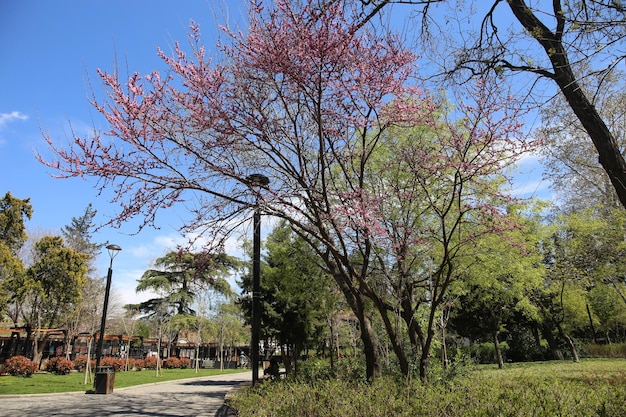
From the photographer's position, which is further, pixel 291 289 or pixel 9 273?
pixel 9 273

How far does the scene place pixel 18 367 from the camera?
1812cm

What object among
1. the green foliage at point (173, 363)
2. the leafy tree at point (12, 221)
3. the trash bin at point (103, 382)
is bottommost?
the green foliage at point (173, 363)

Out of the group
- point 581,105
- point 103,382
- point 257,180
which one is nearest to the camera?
point 581,105

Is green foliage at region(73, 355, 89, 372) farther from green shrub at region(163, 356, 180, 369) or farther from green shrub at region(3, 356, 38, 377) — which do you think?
green shrub at region(163, 356, 180, 369)

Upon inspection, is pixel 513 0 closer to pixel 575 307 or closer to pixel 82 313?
pixel 575 307

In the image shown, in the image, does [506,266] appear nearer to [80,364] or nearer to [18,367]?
[18,367]

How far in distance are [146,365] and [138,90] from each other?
99.4 feet

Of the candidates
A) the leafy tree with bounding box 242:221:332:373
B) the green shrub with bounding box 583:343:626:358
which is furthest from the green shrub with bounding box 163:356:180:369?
the green shrub with bounding box 583:343:626:358

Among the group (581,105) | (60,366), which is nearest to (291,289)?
(581,105)

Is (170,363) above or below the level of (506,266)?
below

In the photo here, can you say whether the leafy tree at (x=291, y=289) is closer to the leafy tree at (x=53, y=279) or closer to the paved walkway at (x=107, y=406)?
the paved walkway at (x=107, y=406)

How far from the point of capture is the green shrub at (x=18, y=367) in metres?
18.0

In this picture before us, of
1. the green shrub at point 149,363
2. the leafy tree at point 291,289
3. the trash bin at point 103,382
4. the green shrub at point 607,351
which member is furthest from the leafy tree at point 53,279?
the green shrub at point 607,351

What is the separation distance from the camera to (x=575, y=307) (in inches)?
959
